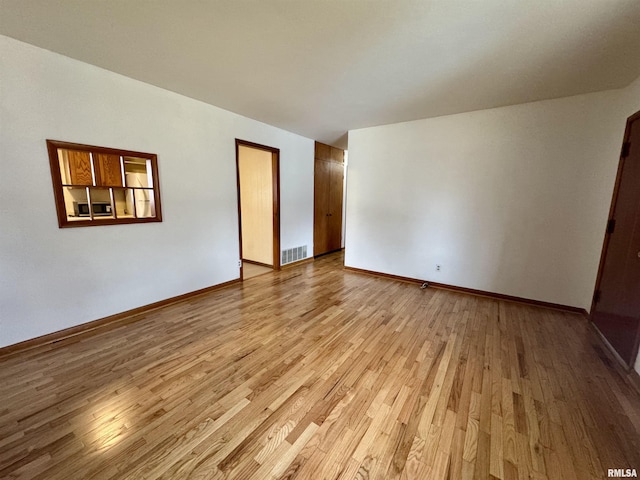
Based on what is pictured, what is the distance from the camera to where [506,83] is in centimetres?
253

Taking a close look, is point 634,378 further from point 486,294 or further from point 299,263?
point 299,263

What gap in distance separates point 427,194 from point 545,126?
1.51m

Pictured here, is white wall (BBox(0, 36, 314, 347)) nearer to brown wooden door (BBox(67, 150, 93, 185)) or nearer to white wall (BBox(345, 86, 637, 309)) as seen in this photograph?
brown wooden door (BBox(67, 150, 93, 185))

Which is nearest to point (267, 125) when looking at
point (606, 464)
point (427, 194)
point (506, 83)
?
point (427, 194)

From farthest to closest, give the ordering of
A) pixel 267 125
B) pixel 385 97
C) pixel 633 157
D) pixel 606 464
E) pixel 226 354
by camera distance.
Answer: pixel 267 125 → pixel 385 97 → pixel 633 157 → pixel 226 354 → pixel 606 464

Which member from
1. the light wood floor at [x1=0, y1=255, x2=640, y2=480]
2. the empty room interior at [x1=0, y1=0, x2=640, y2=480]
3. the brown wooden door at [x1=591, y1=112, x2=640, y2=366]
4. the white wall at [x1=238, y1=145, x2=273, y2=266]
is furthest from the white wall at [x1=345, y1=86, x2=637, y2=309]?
the white wall at [x1=238, y1=145, x2=273, y2=266]

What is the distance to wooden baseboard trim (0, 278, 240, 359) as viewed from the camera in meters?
2.14

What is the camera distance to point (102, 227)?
2.50 meters

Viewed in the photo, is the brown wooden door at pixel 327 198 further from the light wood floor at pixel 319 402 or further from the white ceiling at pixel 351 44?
the light wood floor at pixel 319 402

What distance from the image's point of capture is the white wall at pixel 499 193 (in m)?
2.83

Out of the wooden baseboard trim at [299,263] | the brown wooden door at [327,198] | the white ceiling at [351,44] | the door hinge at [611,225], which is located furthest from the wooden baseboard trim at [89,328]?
the door hinge at [611,225]

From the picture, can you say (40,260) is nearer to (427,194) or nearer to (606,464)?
(606,464)

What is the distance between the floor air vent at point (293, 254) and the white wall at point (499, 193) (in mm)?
1558

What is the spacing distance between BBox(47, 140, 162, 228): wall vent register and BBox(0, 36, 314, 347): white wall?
69 millimetres
